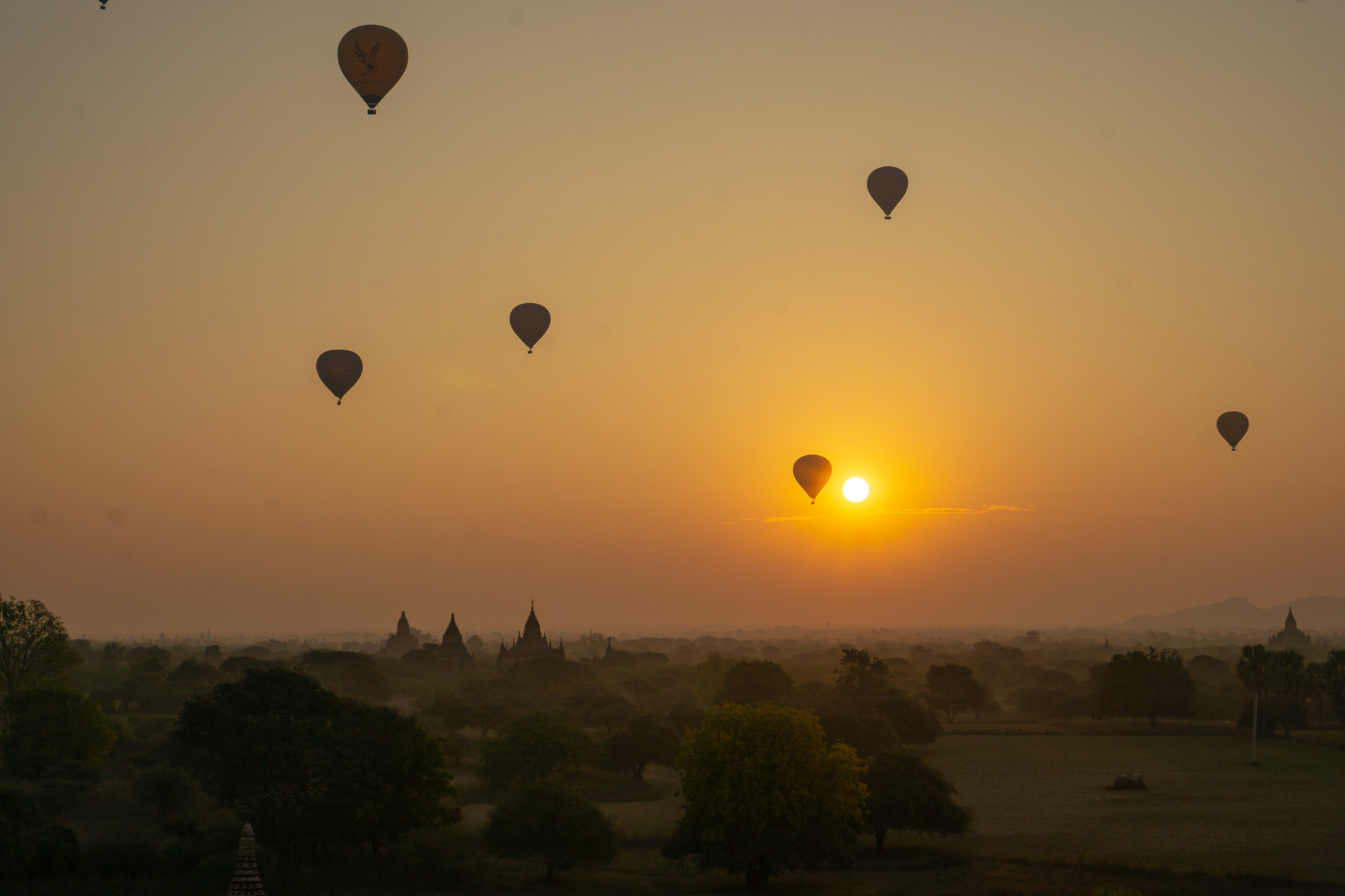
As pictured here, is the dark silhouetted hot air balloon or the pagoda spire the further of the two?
the dark silhouetted hot air balloon

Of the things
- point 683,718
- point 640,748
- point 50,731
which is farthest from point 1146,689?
point 50,731

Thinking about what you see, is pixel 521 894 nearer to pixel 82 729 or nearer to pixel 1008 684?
pixel 82 729

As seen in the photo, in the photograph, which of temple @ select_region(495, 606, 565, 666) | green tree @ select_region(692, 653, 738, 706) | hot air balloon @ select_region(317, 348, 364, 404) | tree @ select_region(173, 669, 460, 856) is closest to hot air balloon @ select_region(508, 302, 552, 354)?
hot air balloon @ select_region(317, 348, 364, 404)

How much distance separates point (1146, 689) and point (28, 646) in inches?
3473

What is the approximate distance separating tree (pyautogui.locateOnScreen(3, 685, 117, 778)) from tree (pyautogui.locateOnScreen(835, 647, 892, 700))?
53401 mm

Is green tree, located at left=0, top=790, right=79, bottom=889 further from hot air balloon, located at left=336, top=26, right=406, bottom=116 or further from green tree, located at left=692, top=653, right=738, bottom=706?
green tree, located at left=692, top=653, right=738, bottom=706

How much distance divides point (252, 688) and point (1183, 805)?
4343cm

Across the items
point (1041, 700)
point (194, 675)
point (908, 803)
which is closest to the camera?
point (908, 803)

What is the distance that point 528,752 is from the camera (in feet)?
202

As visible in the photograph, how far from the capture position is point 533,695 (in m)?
107

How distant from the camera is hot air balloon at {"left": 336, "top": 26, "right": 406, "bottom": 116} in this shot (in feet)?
156

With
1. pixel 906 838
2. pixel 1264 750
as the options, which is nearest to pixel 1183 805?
pixel 906 838

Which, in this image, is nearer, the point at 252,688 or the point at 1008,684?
the point at 252,688

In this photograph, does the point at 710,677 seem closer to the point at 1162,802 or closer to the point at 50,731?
the point at 1162,802
